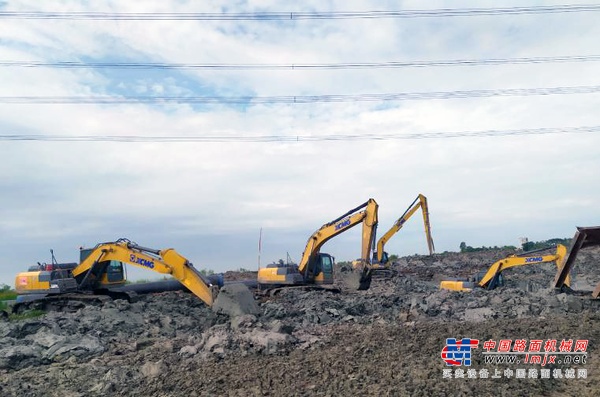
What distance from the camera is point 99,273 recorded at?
17.6 metres

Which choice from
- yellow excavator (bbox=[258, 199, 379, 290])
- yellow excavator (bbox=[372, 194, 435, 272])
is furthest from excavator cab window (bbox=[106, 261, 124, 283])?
yellow excavator (bbox=[372, 194, 435, 272])

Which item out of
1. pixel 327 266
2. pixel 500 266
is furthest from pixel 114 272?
pixel 500 266

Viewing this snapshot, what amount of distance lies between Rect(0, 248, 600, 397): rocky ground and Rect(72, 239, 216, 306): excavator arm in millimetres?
782

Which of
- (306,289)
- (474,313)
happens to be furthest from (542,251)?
(306,289)

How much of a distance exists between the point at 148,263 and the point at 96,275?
11.2 feet

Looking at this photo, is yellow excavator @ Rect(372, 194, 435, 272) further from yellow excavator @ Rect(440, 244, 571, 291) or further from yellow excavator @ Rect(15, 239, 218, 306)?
yellow excavator @ Rect(15, 239, 218, 306)

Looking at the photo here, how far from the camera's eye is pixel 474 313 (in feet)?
46.9

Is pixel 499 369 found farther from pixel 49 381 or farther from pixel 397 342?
pixel 49 381

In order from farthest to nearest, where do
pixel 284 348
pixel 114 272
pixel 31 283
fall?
pixel 114 272, pixel 31 283, pixel 284 348

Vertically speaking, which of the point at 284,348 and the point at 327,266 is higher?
the point at 327,266

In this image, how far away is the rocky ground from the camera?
7.50m

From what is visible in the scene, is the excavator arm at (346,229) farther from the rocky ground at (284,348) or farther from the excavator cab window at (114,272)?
the excavator cab window at (114,272)

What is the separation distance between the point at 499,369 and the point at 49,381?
695 centimetres

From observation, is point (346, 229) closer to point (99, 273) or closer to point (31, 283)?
point (99, 273)
